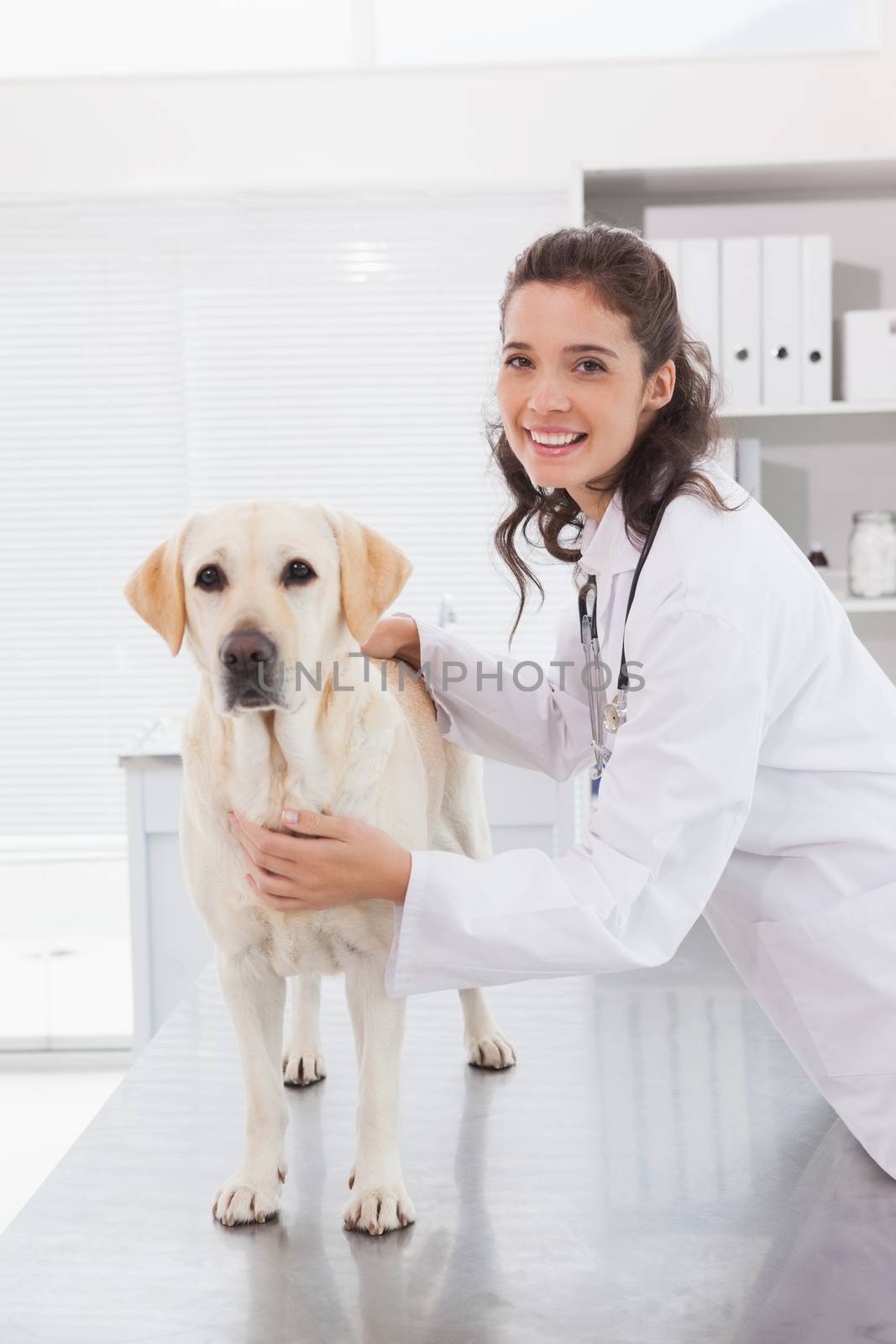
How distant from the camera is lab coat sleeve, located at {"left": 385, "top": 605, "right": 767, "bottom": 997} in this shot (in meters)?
1.07

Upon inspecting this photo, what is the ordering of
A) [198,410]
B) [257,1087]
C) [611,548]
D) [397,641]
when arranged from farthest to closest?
[198,410], [397,641], [611,548], [257,1087]

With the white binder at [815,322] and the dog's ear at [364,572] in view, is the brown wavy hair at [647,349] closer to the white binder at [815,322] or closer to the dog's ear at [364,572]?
the dog's ear at [364,572]

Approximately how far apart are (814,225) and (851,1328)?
10.3 ft

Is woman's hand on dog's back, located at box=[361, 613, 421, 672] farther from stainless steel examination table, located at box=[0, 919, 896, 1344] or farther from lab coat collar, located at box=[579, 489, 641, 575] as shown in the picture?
stainless steel examination table, located at box=[0, 919, 896, 1344]

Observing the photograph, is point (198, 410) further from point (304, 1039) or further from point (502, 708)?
point (304, 1039)

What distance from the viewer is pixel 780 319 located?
308 cm

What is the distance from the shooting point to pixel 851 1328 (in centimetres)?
91

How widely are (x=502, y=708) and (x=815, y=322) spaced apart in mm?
1969

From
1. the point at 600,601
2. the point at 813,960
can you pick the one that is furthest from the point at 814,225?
the point at 813,960

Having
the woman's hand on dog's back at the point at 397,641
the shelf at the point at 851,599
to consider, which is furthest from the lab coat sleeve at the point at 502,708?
the shelf at the point at 851,599

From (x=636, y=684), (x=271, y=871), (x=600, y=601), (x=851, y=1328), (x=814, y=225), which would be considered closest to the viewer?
(x=851, y=1328)

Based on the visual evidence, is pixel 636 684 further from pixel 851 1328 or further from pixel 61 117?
pixel 61 117

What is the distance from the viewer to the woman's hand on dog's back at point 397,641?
5.15 ft

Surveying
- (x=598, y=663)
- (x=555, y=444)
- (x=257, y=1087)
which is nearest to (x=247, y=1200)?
(x=257, y=1087)
